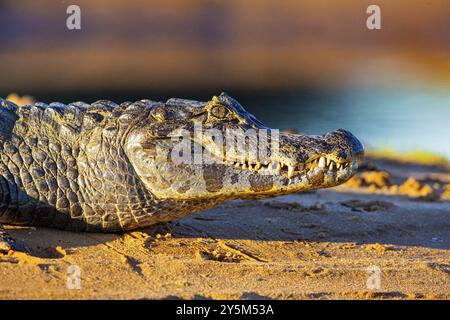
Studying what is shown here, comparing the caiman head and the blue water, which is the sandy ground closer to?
the caiman head

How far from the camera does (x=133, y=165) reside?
5562mm

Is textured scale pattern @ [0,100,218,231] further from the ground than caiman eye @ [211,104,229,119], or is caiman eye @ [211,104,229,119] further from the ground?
caiman eye @ [211,104,229,119]

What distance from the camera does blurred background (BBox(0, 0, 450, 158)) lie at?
731 inches

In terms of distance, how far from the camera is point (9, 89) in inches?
707

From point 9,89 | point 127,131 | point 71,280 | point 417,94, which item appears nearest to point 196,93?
point 9,89

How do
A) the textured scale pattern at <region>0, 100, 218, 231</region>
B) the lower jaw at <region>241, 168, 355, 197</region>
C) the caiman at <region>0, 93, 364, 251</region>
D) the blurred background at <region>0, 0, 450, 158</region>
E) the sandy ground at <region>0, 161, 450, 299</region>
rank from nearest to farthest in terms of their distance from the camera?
the sandy ground at <region>0, 161, 450, 299</region> → the lower jaw at <region>241, 168, 355, 197</region> → the caiman at <region>0, 93, 364, 251</region> → the textured scale pattern at <region>0, 100, 218, 231</region> → the blurred background at <region>0, 0, 450, 158</region>

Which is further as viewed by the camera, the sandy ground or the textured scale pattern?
the textured scale pattern

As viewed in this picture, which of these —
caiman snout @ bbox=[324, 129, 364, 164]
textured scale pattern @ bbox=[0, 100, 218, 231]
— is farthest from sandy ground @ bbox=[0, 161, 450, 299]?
caiman snout @ bbox=[324, 129, 364, 164]

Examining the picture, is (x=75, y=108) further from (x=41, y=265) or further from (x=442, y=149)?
(x=442, y=149)

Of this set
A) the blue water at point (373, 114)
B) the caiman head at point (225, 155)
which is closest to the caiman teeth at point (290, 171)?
the caiman head at point (225, 155)

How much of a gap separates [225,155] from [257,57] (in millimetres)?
24753

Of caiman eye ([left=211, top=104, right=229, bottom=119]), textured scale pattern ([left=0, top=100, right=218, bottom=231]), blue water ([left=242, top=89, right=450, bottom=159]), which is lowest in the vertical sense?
blue water ([left=242, top=89, right=450, bottom=159])

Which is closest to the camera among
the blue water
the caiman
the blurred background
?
the caiman
